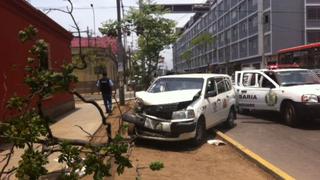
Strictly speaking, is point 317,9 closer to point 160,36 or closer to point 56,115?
point 160,36

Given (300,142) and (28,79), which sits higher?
(28,79)

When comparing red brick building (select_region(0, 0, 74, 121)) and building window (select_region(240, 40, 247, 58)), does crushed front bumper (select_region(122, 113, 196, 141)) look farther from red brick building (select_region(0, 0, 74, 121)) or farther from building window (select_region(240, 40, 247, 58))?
building window (select_region(240, 40, 247, 58))

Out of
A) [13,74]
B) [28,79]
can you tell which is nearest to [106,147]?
[28,79]

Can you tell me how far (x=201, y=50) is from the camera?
11400 cm

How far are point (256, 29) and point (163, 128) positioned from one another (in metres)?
61.4

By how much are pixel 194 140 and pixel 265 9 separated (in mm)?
58451

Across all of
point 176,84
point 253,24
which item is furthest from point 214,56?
point 176,84

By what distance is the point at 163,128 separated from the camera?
1158 centimetres

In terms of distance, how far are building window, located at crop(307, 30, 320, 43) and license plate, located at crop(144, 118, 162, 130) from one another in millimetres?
57616

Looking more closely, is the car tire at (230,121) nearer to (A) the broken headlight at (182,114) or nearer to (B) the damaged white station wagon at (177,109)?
(B) the damaged white station wagon at (177,109)

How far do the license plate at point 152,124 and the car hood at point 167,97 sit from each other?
433mm

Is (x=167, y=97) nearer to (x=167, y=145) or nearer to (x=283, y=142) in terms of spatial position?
(x=167, y=145)

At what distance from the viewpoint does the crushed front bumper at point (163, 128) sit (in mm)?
11484

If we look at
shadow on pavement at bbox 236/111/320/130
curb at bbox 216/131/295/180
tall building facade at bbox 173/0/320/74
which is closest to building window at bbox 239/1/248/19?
tall building facade at bbox 173/0/320/74
